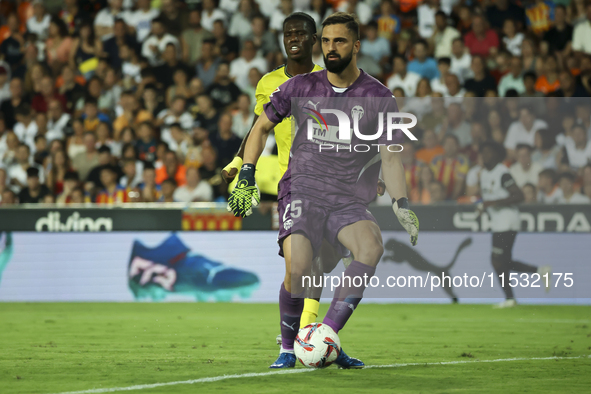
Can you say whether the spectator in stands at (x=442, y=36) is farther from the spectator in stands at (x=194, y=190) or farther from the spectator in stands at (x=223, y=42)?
the spectator in stands at (x=194, y=190)

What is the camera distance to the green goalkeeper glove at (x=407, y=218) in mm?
5043

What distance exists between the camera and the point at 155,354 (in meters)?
5.93

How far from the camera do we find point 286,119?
579 centimetres

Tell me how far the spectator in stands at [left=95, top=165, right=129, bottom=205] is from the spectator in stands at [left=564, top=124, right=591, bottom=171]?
5952mm

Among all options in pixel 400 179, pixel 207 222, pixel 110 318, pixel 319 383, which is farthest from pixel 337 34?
pixel 207 222

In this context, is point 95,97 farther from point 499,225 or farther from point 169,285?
point 499,225

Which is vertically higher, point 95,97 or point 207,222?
point 95,97

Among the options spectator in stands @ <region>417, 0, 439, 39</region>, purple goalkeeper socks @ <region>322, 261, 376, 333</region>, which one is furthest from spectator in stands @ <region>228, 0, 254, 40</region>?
purple goalkeeper socks @ <region>322, 261, 376, 333</region>

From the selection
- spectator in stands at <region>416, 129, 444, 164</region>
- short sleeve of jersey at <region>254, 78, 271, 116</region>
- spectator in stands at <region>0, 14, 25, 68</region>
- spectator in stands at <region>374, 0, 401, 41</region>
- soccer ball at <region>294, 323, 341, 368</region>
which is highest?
spectator in stands at <region>374, 0, 401, 41</region>

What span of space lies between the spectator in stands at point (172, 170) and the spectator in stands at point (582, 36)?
5.95 m

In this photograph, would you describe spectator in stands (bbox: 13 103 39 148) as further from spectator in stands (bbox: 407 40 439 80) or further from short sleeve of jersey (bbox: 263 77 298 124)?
short sleeve of jersey (bbox: 263 77 298 124)

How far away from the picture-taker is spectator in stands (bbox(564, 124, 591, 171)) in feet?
22.9

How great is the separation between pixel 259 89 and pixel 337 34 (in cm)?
107

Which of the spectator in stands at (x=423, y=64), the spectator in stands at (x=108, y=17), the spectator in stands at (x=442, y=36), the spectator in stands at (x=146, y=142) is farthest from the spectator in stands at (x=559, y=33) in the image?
the spectator in stands at (x=108, y=17)
